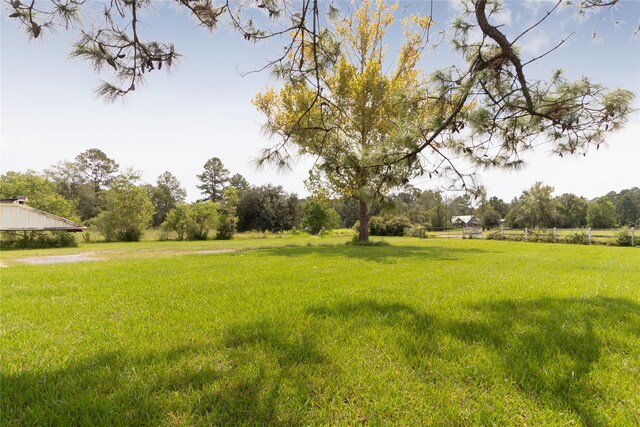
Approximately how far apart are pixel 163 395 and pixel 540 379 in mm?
2577

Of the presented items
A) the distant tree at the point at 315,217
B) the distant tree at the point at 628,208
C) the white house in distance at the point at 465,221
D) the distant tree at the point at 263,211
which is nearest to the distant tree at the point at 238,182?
the distant tree at the point at 263,211

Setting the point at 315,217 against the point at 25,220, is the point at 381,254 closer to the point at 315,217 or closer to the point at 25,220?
the point at 25,220

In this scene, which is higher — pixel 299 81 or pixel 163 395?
pixel 299 81

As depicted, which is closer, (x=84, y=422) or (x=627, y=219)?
(x=84, y=422)

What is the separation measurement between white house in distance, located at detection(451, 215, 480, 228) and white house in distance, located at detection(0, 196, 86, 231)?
192ft

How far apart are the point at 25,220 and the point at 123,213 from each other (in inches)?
274

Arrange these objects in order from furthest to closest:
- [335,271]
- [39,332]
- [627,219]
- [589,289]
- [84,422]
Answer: [627,219]
[335,271]
[589,289]
[39,332]
[84,422]

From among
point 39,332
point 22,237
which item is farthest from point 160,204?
point 39,332

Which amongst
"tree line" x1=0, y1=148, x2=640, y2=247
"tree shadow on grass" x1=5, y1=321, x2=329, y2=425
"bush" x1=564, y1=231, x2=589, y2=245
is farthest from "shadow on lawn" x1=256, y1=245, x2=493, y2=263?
"bush" x1=564, y1=231, x2=589, y2=245

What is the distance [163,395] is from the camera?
1925 mm

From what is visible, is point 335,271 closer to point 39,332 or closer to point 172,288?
point 172,288

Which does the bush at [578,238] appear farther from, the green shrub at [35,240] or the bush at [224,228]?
the green shrub at [35,240]

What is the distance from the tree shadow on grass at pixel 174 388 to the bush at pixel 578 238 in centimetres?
2393

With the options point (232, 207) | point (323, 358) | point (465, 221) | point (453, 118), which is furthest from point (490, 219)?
point (323, 358)
